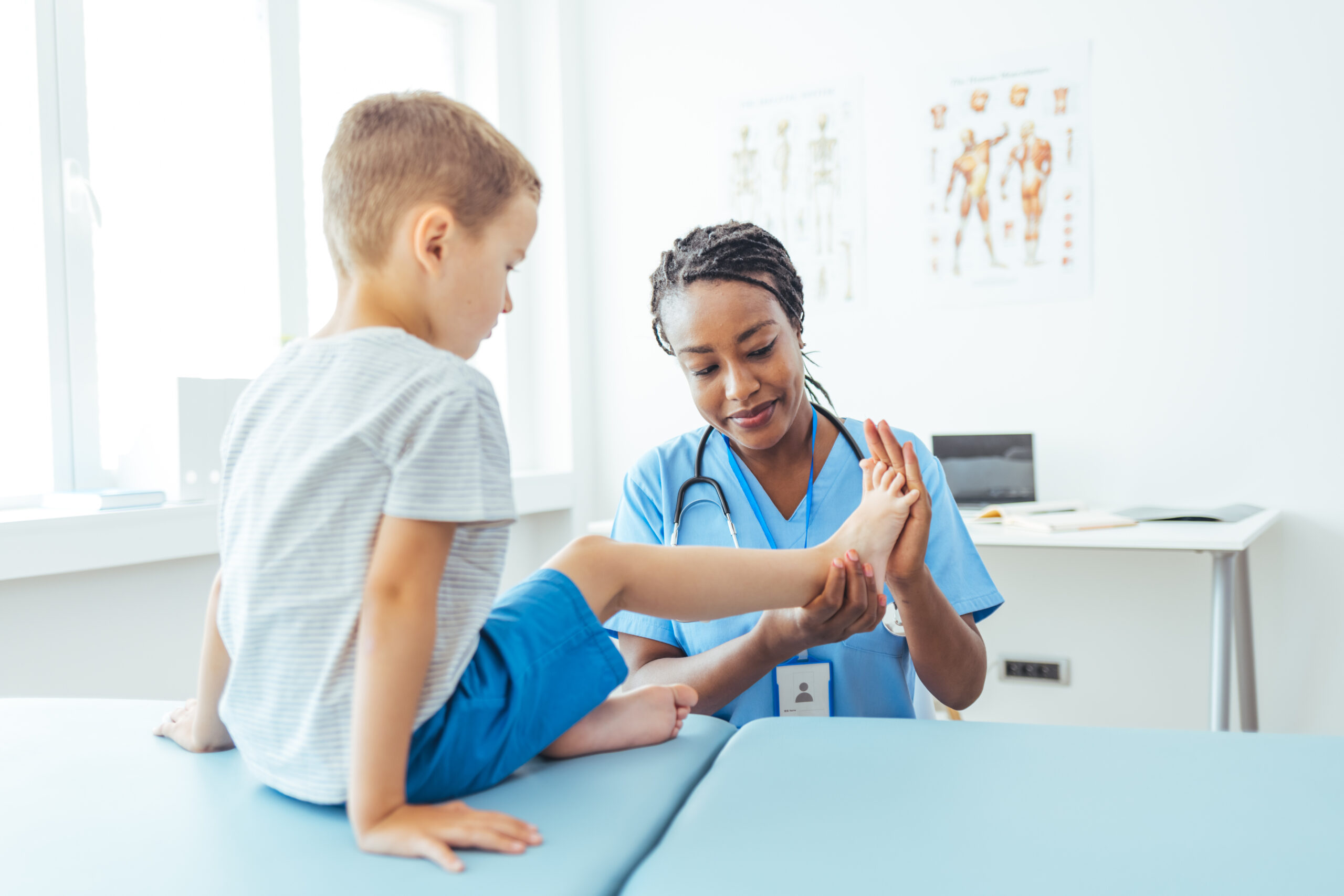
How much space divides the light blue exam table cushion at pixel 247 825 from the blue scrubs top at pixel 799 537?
0.34 m

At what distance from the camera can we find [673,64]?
3.06 m

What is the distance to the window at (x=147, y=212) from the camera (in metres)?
2.00

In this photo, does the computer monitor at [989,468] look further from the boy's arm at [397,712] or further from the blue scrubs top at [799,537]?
the boy's arm at [397,712]

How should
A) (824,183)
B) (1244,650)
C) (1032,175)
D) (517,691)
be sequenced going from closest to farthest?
1. (517,691)
2. (1244,650)
3. (1032,175)
4. (824,183)

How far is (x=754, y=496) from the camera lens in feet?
4.29

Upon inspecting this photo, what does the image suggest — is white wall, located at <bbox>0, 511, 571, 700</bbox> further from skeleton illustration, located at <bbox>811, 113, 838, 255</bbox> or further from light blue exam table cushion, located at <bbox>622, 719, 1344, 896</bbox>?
skeleton illustration, located at <bbox>811, 113, 838, 255</bbox>

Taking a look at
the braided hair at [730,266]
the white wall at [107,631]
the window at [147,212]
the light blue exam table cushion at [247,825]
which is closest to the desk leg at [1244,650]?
the braided hair at [730,266]

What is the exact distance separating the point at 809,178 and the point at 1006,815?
2.44m

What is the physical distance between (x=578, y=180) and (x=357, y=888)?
9.44 ft

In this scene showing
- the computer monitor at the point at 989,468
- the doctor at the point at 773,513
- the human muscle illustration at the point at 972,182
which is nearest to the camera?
the doctor at the point at 773,513

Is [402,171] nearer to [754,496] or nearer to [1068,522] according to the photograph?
[754,496]

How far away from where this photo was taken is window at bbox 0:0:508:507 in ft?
6.55

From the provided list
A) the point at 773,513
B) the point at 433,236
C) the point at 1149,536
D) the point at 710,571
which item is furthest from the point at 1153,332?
the point at 433,236

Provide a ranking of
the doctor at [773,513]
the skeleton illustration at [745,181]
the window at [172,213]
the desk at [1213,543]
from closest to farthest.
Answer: the doctor at [773,513] < the desk at [1213,543] < the window at [172,213] < the skeleton illustration at [745,181]
